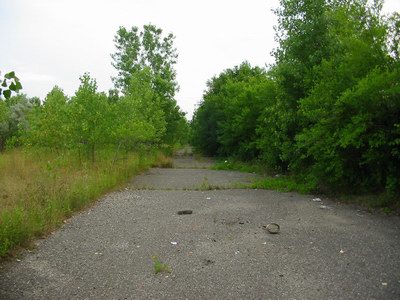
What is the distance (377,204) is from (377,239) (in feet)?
10.3

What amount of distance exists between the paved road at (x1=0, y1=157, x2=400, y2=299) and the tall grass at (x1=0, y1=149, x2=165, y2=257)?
353 millimetres

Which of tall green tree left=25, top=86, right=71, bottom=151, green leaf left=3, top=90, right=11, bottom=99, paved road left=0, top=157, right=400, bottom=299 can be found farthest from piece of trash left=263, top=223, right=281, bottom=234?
tall green tree left=25, top=86, right=71, bottom=151

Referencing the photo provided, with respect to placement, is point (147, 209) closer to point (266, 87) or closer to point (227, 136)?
point (266, 87)

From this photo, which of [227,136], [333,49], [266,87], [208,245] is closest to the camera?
[208,245]

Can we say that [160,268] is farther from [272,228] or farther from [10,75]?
[10,75]

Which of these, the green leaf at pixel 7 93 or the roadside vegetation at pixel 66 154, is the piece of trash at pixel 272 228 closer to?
the roadside vegetation at pixel 66 154

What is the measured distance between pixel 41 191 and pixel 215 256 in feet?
15.6

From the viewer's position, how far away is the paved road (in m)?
4.80

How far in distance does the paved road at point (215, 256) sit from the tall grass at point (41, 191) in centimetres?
35

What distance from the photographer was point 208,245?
6695 millimetres

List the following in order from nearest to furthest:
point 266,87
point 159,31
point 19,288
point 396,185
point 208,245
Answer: point 19,288 → point 208,245 → point 396,185 → point 266,87 → point 159,31

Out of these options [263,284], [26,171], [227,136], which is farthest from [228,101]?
[263,284]

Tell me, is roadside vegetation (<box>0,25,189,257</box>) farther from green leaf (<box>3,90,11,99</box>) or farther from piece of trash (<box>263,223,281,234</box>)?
piece of trash (<box>263,223,281,234</box>)

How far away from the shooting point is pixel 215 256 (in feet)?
20.0
